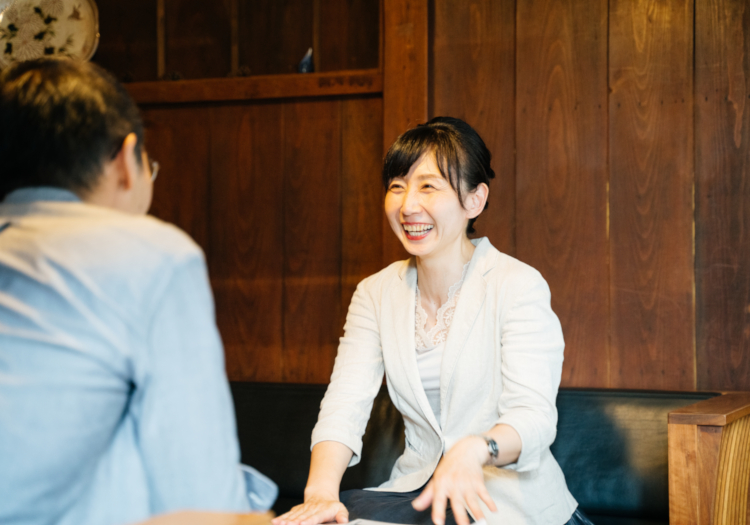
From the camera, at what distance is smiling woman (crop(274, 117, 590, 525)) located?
1537mm

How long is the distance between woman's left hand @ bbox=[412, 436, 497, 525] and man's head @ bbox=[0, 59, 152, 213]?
0.74m

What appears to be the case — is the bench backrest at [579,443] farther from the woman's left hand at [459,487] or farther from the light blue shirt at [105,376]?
the light blue shirt at [105,376]

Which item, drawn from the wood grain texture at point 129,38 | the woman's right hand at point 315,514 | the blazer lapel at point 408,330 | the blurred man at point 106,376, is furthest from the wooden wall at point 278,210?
the blurred man at point 106,376

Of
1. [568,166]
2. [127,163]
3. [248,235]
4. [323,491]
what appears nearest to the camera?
[127,163]

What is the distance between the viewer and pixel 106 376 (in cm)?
67

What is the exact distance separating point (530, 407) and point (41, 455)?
1064mm

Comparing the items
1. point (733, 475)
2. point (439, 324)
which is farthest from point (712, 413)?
point (439, 324)

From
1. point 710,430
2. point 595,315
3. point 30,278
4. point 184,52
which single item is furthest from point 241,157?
point 30,278

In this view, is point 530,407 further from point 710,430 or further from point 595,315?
point 595,315

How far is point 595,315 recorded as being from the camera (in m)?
2.37

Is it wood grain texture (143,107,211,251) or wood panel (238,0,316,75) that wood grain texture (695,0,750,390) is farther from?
wood grain texture (143,107,211,251)

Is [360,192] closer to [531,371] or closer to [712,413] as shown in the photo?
[531,371]

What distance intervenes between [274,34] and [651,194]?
5.22 ft

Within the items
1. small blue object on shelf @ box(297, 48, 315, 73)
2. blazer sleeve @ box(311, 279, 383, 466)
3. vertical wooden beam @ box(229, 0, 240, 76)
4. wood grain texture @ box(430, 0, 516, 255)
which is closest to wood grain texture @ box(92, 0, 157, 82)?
vertical wooden beam @ box(229, 0, 240, 76)
